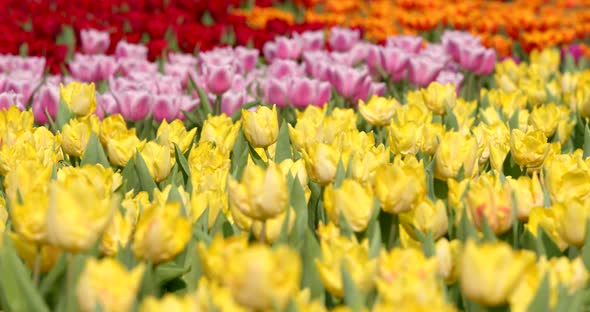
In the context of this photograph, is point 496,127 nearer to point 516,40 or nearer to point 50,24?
point 50,24

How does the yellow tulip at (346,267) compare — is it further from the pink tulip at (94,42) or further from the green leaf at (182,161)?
the pink tulip at (94,42)

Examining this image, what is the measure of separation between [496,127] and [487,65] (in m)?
2.08

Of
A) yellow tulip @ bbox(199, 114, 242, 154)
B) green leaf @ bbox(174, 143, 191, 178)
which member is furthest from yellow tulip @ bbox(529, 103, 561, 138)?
green leaf @ bbox(174, 143, 191, 178)

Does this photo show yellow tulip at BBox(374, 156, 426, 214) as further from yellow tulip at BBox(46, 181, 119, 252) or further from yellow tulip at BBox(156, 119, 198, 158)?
yellow tulip at BBox(156, 119, 198, 158)

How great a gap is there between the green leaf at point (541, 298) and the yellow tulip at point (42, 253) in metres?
1.07

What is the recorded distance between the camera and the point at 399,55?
16.2 ft

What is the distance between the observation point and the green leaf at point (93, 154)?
2830 millimetres

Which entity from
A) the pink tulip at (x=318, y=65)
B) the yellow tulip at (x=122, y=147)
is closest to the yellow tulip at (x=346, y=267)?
the yellow tulip at (x=122, y=147)

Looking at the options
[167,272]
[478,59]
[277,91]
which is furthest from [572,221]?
[478,59]

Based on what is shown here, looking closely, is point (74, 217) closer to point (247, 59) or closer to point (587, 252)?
point (587, 252)

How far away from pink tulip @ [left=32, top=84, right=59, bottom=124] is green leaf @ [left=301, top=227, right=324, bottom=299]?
6.63 feet

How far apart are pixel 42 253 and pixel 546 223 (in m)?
1.27

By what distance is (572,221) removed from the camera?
1926 millimetres

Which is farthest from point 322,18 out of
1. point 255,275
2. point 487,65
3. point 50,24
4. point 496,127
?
point 255,275
